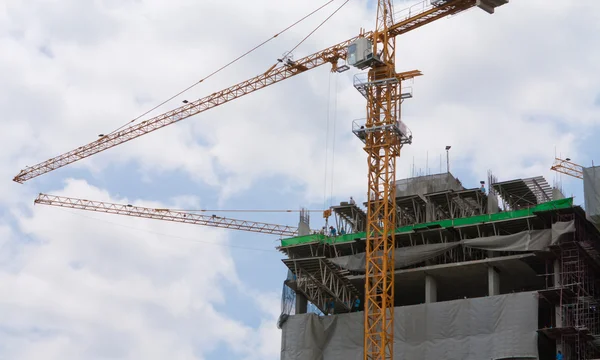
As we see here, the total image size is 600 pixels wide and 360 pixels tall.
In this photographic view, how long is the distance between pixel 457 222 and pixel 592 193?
11301mm

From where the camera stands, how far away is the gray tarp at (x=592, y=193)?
87938 millimetres

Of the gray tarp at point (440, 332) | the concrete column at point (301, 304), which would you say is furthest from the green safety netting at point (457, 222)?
the gray tarp at point (440, 332)

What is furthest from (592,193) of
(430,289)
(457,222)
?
(430,289)

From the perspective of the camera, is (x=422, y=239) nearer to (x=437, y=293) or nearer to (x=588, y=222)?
(x=437, y=293)

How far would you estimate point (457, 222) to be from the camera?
309ft

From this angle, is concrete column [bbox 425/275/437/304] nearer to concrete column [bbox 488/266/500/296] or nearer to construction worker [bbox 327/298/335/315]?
concrete column [bbox 488/266/500/296]

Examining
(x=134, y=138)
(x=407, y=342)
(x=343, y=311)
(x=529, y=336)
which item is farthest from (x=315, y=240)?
(x=134, y=138)

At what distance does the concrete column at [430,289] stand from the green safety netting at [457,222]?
169 inches

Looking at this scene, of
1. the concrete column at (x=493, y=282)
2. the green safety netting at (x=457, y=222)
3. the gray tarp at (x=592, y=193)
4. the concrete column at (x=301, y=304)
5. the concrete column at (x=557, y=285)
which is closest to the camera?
the concrete column at (x=557, y=285)

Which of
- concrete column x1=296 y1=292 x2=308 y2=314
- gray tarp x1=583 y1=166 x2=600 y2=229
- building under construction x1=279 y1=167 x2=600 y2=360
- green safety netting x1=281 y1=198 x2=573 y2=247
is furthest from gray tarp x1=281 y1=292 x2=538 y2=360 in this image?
gray tarp x1=583 y1=166 x2=600 y2=229

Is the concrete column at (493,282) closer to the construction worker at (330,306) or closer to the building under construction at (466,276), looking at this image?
the building under construction at (466,276)

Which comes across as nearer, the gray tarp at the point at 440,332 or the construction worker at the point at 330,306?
the gray tarp at the point at 440,332

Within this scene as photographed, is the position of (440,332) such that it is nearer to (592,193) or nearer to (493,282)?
(493,282)

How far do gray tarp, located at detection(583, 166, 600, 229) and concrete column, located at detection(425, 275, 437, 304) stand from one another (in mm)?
14249
